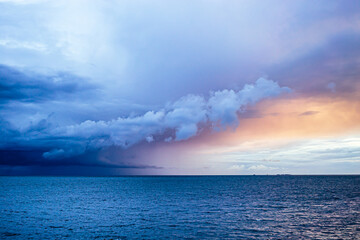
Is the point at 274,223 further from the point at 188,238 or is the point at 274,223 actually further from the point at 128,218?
the point at 128,218

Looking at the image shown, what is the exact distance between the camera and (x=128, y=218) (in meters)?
61.8

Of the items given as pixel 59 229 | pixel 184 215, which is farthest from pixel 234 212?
pixel 59 229

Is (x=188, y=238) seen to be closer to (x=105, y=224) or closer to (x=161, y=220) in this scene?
(x=161, y=220)

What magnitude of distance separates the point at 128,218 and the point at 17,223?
74.0 ft

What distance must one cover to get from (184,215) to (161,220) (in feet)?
24.8

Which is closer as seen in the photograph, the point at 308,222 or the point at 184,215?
the point at 308,222

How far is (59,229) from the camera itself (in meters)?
50.6

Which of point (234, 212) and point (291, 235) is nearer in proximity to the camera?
point (291, 235)

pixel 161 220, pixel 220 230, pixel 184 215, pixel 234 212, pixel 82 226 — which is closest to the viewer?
pixel 220 230

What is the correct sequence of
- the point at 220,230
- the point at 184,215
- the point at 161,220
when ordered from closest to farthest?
the point at 220,230, the point at 161,220, the point at 184,215

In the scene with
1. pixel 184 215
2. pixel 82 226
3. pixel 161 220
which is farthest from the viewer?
pixel 184 215

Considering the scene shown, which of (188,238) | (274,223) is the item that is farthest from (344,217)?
(188,238)

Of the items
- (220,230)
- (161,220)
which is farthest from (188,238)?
(161,220)

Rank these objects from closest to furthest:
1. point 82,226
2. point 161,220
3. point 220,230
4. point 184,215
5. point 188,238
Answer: point 188,238
point 220,230
point 82,226
point 161,220
point 184,215
